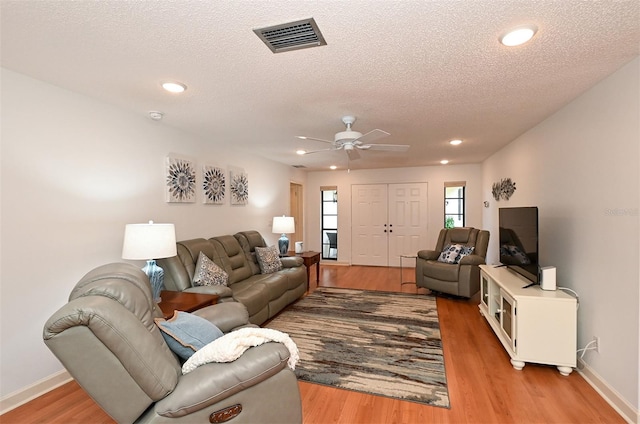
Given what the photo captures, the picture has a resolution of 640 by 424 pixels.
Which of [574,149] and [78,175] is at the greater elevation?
[574,149]

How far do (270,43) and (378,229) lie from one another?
5.94 m

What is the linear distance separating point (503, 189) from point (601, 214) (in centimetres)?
254

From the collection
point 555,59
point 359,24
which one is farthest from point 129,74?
point 555,59

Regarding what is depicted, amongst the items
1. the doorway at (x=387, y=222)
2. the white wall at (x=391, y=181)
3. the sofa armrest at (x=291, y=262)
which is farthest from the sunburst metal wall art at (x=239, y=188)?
the doorway at (x=387, y=222)

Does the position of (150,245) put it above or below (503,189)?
below

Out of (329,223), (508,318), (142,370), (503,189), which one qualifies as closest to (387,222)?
(329,223)

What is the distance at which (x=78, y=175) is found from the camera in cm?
255

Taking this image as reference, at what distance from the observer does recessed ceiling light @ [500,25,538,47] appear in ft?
5.43

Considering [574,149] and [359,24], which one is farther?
[574,149]

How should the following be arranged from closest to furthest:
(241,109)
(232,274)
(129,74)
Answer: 1. (129,74)
2. (241,109)
3. (232,274)

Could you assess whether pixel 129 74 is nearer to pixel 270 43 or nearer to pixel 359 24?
pixel 270 43

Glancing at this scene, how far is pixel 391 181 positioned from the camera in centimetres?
→ 717

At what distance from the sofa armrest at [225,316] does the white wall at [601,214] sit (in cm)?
261

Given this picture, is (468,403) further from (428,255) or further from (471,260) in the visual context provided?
(428,255)
